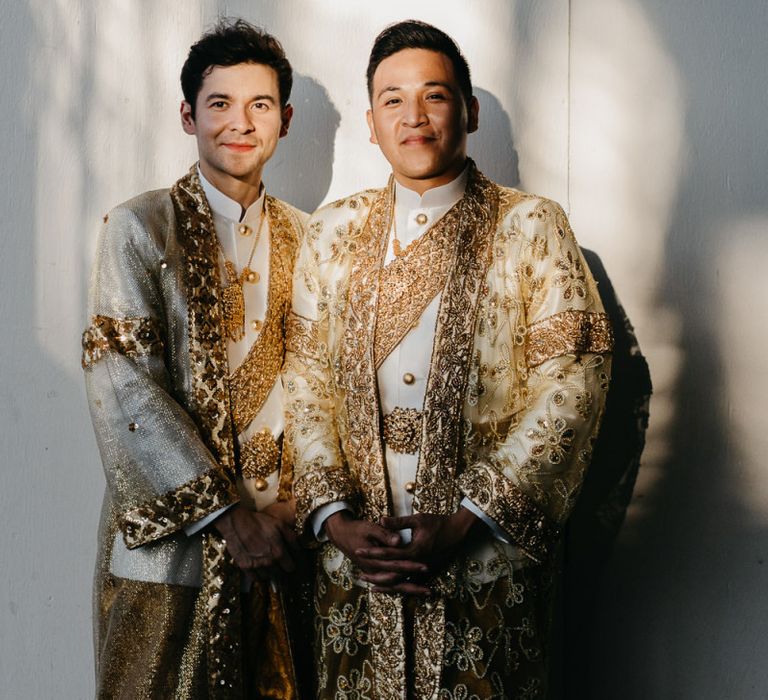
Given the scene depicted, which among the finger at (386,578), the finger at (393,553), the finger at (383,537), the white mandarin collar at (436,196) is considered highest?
the white mandarin collar at (436,196)

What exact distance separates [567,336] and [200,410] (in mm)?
740

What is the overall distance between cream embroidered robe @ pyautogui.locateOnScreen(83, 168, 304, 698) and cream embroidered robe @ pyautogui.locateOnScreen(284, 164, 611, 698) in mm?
161

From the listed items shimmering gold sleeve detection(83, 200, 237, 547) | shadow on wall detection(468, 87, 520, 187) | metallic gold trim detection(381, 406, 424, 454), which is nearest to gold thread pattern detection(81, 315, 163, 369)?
shimmering gold sleeve detection(83, 200, 237, 547)

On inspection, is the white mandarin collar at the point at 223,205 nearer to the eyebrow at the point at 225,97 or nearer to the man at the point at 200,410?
the man at the point at 200,410

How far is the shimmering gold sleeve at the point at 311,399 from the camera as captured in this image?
2.15 meters

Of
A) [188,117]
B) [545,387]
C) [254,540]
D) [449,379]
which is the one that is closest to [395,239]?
[449,379]

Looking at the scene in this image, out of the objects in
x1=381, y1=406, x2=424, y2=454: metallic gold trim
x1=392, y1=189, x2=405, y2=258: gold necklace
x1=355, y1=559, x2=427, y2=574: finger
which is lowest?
x1=355, y1=559, x2=427, y2=574: finger

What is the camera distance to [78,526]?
2.88 meters

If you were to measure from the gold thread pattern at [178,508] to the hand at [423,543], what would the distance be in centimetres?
31

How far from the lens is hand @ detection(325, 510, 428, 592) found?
206cm

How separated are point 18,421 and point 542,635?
4.72 ft

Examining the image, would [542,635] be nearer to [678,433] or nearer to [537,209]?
[678,433]

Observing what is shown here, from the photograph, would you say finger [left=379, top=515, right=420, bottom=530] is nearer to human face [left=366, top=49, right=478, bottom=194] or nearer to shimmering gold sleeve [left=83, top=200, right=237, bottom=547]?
shimmering gold sleeve [left=83, top=200, right=237, bottom=547]

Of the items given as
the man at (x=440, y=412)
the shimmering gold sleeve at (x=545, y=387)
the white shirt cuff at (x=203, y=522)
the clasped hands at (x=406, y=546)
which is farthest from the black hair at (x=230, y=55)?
the clasped hands at (x=406, y=546)
